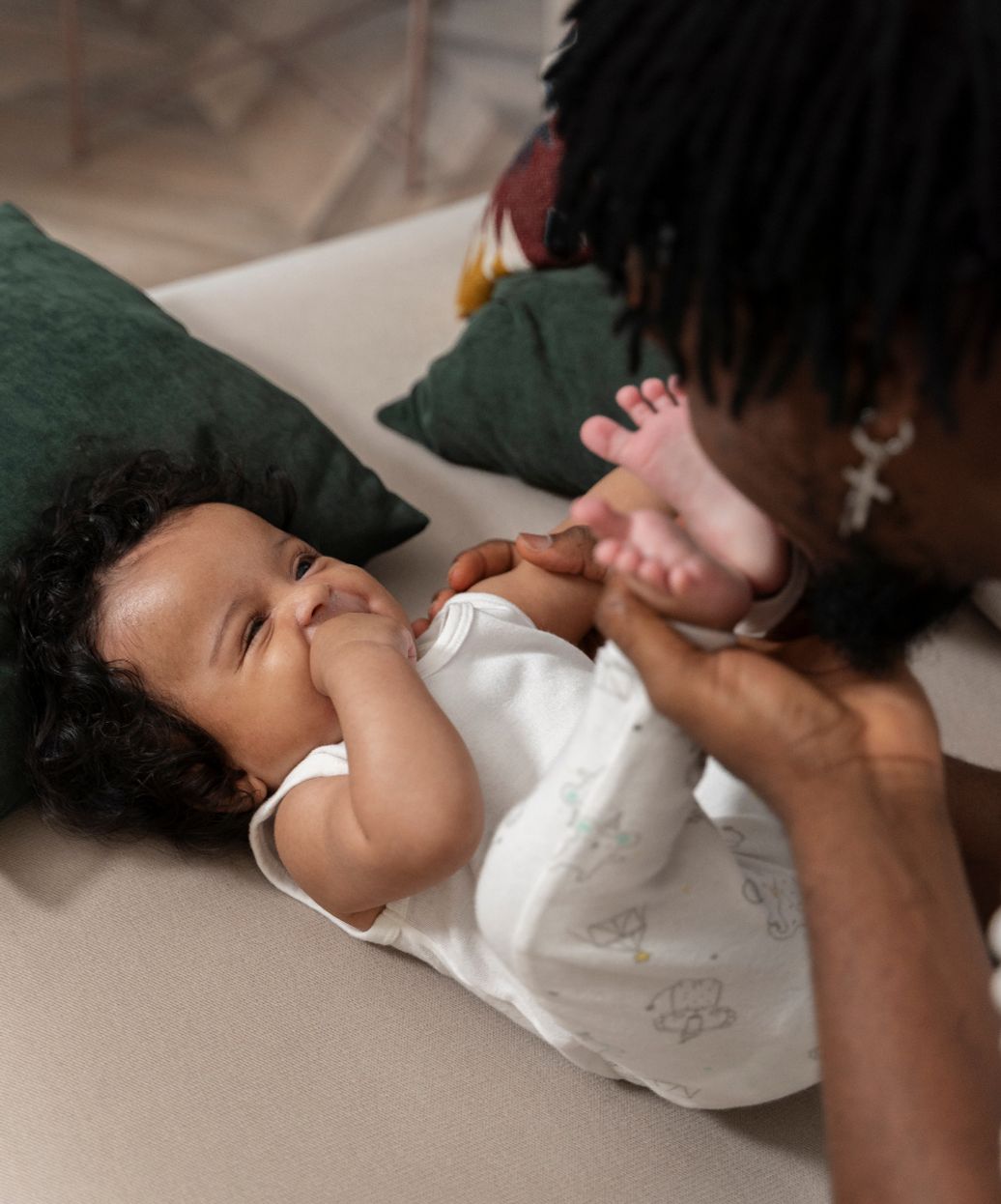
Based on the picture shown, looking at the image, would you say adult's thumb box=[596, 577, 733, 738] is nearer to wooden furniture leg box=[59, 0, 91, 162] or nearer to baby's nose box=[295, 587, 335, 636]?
baby's nose box=[295, 587, 335, 636]

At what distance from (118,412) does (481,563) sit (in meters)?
0.36

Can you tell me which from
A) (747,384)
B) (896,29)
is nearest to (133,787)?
(747,384)

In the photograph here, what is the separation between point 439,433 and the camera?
1424 millimetres

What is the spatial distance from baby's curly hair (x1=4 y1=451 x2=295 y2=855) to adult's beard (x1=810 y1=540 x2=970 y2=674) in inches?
21.8

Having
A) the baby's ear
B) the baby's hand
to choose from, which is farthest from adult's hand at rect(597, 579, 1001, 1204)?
the baby's ear

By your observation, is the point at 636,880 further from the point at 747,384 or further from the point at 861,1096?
the point at 747,384

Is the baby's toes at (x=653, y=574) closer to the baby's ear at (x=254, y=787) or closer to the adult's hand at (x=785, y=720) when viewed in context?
the adult's hand at (x=785, y=720)

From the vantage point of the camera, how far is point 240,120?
3.30 meters

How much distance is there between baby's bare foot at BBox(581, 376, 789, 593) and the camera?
0.75 metres

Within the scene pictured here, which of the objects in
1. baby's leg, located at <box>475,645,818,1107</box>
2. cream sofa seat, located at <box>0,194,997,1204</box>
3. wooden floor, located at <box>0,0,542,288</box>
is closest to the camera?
baby's leg, located at <box>475,645,818,1107</box>

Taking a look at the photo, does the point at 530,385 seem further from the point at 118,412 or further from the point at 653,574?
the point at 653,574

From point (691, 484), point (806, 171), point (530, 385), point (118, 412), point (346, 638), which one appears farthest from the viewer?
point (530, 385)

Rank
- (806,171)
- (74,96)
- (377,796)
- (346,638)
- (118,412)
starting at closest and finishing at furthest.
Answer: (806,171) < (377,796) < (346,638) < (118,412) < (74,96)

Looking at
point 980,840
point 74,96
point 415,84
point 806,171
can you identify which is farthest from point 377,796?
point 74,96
